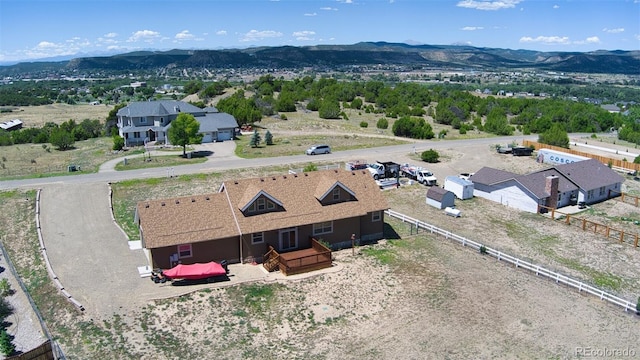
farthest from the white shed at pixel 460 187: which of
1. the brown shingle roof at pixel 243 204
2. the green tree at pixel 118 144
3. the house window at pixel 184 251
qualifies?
the green tree at pixel 118 144

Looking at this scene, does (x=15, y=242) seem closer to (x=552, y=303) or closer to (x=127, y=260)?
(x=127, y=260)

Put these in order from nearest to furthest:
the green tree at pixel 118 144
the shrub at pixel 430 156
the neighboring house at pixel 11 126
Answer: the shrub at pixel 430 156
the green tree at pixel 118 144
the neighboring house at pixel 11 126

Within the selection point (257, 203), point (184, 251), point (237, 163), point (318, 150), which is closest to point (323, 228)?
point (257, 203)

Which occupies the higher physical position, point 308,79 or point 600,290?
point 308,79

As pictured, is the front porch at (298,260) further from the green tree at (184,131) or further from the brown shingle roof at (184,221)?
the green tree at (184,131)

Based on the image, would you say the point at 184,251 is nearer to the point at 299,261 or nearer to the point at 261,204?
the point at 261,204

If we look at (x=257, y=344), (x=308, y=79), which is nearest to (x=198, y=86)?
(x=308, y=79)

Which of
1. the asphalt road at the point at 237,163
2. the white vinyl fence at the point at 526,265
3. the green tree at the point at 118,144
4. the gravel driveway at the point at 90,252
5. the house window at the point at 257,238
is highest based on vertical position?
→ the green tree at the point at 118,144
